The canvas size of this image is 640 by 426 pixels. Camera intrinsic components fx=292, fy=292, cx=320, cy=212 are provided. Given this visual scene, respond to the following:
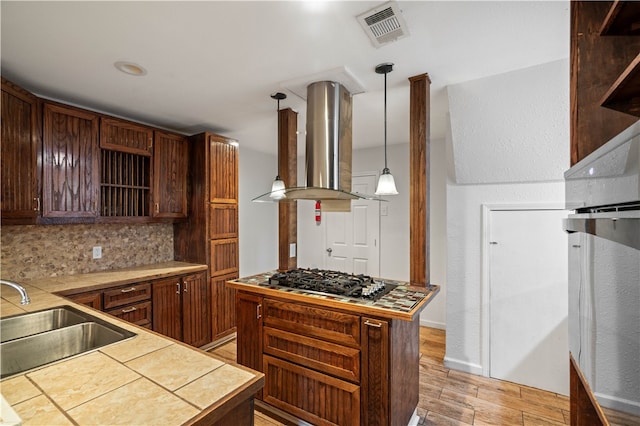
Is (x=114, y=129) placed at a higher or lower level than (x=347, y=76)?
lower

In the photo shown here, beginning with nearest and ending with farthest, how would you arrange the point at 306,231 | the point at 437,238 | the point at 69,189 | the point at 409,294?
Answer: the point at 409,294 < the point at 69,189 < the point at 437,238 < the point at 306,231

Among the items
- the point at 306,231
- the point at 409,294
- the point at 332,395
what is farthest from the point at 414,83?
the point at 306,231

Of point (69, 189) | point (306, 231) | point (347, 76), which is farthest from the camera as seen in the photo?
point (306, 231)

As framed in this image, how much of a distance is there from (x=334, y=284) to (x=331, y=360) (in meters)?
0.47

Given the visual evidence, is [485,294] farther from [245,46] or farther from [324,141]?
[245,46]

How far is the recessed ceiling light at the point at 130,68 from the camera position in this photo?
6.47 ft

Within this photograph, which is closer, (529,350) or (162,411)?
(162,411)

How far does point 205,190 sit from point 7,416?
2779 millimetres

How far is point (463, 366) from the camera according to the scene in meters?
2.68

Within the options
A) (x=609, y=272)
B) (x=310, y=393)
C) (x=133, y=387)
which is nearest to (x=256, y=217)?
(x=310, y=393)

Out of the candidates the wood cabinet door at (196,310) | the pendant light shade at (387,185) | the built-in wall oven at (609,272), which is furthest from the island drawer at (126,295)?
the built-in wall oven at (609,272)

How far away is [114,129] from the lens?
2.75 m

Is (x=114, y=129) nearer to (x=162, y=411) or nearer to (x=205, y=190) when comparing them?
(x=205, y=190)

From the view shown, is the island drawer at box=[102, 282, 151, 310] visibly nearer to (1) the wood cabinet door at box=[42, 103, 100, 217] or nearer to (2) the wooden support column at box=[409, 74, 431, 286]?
(1) the wood cabinet door at box=[42, 103, 100, 217]
